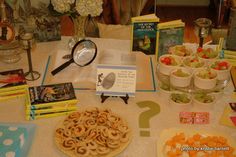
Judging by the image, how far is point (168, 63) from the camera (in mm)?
1688

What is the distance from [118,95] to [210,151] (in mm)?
497

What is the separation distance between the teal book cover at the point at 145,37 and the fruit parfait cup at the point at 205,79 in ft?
1.32

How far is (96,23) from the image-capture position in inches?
98.0

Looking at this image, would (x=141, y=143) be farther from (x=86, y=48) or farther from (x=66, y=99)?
(x=86, y=48)

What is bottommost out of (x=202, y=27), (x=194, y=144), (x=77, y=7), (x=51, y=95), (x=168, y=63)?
(x=194, y=144)

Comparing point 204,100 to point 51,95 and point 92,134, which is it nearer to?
point 92,134

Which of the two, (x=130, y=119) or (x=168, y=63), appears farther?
(x=168, y=63)

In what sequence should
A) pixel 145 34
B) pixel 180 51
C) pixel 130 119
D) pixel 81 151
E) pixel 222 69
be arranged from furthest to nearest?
1. pixel 145 34
2. pixel 180 51
3. pixel 222 69
4. pixel 130 119
5. pixel 81 151

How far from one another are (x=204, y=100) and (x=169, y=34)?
0.43m

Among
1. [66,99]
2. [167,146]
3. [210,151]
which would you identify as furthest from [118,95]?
[210,151]

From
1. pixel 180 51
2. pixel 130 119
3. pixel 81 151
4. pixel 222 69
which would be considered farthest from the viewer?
pixel 180 51

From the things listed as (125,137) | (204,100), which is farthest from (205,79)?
(125,137)

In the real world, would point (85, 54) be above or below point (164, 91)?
above

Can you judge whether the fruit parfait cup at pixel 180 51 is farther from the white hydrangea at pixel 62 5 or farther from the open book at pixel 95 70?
the white hydrangea at pixel 62 5
